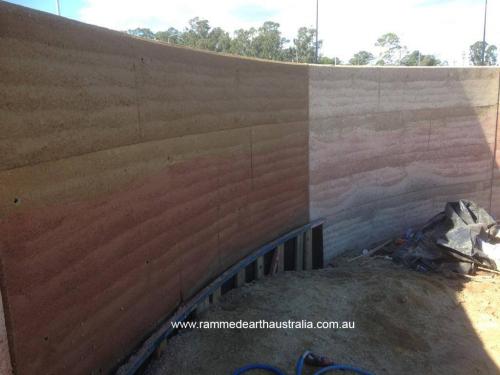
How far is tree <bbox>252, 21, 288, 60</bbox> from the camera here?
146 feet

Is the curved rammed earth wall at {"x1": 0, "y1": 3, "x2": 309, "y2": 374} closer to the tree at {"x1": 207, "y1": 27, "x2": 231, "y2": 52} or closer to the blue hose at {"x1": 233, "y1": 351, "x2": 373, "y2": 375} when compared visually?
the blue hose at {"x1": 233, "y1": 351, "x2": 373, "y2": 375}

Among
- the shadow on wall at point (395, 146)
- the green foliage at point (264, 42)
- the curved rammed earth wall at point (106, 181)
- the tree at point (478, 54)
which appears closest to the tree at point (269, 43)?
the green foliage at point (264, 42)

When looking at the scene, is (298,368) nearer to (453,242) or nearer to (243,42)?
(453,242)

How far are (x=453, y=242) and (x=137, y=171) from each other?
4.90 meters

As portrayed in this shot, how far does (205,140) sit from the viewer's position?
142 inches

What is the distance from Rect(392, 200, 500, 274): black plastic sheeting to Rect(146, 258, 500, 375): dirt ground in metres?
0.40

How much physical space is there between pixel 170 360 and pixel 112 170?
1.45 meters

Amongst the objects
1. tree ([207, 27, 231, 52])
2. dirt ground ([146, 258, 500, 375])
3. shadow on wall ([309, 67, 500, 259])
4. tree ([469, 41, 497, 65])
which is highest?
tree ([207, 27, 231, 52])

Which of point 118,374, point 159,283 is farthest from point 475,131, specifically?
point 118,374

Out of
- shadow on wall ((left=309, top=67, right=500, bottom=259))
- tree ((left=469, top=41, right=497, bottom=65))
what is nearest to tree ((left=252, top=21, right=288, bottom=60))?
tree ((left=469, top=41, right=497, bottom=65))

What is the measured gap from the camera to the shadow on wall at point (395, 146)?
19.5ft

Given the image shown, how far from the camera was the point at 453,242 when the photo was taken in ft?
20.1

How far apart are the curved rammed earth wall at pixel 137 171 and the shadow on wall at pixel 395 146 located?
1.7 inches

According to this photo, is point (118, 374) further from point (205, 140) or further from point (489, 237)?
point (489, 237)
